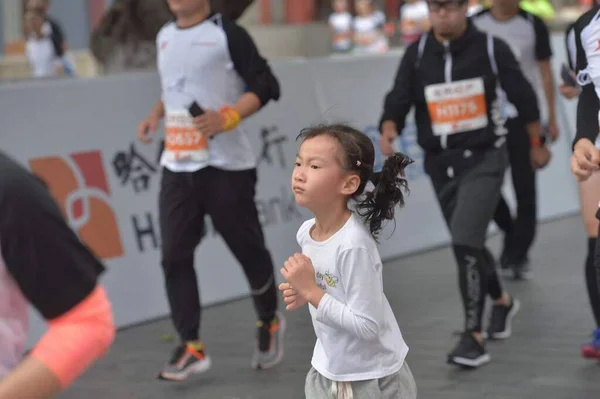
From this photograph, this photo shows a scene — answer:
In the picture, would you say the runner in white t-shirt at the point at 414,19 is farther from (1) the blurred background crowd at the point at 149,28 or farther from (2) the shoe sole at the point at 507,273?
(2) the shoe sole at the point at 507,273

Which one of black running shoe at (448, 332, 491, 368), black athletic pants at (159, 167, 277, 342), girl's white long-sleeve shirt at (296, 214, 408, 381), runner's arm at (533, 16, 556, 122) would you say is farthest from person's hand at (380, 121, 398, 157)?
girl's white long-sleeve shirt at (296, 214, 408, 381)

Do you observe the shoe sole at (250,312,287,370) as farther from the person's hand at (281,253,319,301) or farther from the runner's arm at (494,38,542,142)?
the person's hand at (281,253,319,301)

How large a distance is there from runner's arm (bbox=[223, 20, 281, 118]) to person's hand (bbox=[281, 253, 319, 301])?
258cm

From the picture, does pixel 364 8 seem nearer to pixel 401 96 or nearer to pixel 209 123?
pixel 401 96

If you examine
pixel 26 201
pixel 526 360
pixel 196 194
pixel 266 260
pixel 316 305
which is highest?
pixel 26 201

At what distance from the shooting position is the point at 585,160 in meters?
4.54

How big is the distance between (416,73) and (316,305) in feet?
10.2

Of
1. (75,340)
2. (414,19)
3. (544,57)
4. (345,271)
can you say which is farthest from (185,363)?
(414,19)

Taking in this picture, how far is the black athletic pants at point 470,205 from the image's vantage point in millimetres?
6145

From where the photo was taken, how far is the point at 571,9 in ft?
107

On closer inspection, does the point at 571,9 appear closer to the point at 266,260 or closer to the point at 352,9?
the point at 352,9

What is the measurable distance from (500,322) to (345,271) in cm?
336

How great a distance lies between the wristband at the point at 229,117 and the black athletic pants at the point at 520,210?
287 centimetres

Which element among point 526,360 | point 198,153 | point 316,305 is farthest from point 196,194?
point 316,305
